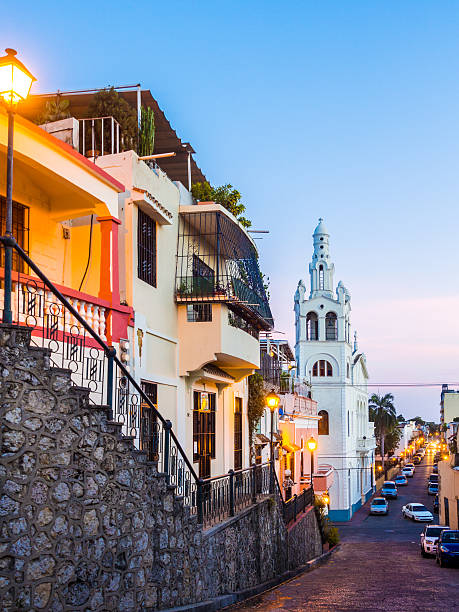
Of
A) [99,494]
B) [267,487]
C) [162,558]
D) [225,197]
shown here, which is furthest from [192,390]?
[99,494]

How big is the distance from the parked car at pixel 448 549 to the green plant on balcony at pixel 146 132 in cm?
1566

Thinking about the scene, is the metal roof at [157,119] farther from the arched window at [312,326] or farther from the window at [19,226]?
the arched window at [312,326]

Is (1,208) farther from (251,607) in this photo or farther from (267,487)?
(267,487)

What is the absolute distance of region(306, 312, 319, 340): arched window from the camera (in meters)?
62.0

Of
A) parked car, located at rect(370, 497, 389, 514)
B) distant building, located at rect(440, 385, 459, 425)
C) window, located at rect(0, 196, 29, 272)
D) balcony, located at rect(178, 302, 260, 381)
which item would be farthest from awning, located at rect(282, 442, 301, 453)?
distant building, located at rect(440, 385, 459, 425)

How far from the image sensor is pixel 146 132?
664 inches

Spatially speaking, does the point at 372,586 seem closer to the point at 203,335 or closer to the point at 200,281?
the point at 203,335

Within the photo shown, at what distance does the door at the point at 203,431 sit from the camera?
18344 millimetres

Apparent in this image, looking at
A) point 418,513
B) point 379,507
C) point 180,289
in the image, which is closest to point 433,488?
point 379,507

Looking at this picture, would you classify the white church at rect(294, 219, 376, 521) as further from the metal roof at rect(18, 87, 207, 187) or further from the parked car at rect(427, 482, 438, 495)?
the metal roof at rect(18, 87, 207, 187)

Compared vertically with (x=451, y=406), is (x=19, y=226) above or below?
above

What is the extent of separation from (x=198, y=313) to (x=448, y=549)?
1213 cm

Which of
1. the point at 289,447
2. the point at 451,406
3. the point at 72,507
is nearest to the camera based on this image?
the point at 72,507

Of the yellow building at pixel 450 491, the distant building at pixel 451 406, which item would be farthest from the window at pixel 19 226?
the distant building at pixel 451 406
